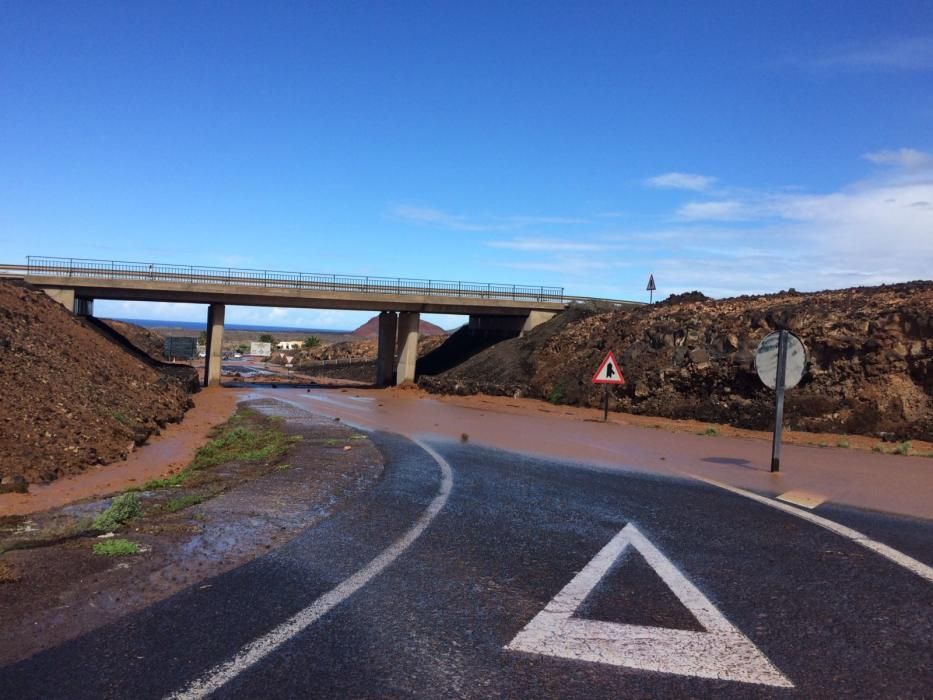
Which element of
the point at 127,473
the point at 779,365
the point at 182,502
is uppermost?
the point at 779,365

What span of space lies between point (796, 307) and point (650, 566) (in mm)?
23226

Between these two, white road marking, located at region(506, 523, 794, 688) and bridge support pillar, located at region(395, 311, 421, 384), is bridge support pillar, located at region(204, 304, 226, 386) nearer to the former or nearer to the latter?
bridge support pillar, located at region(395, 311, 421, 384)

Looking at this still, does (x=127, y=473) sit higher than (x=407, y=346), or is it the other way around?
(x=407, y=346)

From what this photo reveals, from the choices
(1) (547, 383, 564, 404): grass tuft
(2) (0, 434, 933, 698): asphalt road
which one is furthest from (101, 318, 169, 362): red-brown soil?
(2) (0, 434, 933, 698): asphalt road

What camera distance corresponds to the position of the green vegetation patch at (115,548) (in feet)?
20.5

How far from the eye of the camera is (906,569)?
6.24 meters

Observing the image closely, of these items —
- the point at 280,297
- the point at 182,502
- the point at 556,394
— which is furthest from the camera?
the point at 280,297

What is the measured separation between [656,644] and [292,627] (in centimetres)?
221

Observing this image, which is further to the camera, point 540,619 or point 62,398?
point 62,398

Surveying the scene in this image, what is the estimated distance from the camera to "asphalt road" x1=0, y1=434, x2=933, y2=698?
399 centimetres

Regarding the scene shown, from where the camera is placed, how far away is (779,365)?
1255 centimetres

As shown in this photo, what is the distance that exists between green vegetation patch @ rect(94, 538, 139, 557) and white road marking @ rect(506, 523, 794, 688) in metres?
3.51

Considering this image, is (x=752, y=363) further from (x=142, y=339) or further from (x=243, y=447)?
(x=142, y=339)

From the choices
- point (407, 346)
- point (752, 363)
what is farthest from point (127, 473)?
point (407, 346)
